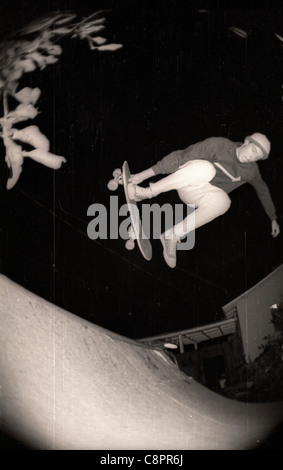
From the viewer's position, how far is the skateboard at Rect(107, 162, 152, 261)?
2.52m

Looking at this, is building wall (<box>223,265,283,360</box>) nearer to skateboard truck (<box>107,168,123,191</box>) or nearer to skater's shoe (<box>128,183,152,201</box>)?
skater's shoe (<box>128,183,152,201</box>)

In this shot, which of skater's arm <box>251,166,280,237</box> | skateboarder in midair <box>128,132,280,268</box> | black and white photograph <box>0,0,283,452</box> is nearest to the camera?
black and white photograph <box>0,0,283,452</box>

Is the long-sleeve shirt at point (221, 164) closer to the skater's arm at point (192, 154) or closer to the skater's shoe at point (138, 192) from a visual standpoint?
the skater's arm at point (192, 154)

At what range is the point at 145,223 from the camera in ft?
8.38

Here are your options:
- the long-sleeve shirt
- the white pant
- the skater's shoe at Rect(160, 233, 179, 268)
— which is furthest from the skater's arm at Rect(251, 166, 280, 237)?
the skater's shoe at Rect(160, 233, 179, 268)

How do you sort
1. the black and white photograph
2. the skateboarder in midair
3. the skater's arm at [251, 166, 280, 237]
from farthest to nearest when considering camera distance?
the skater's arm at [251, 166, 280, 237], the skateboarder in midair, the black and white photograph

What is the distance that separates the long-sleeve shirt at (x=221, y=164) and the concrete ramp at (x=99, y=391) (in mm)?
936

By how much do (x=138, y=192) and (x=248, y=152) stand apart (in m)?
0.65

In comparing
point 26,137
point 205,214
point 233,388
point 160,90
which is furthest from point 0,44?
point 233,388

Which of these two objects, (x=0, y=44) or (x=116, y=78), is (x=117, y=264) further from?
(x=0, y=44)

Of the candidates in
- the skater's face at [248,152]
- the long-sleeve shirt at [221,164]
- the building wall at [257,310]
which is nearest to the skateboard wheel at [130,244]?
the long-sleeve shirt at [221,164]

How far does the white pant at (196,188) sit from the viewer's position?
8.48ft

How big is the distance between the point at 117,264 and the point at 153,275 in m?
0.19

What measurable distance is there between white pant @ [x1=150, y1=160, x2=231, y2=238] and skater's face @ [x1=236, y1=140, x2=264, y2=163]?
18cm
